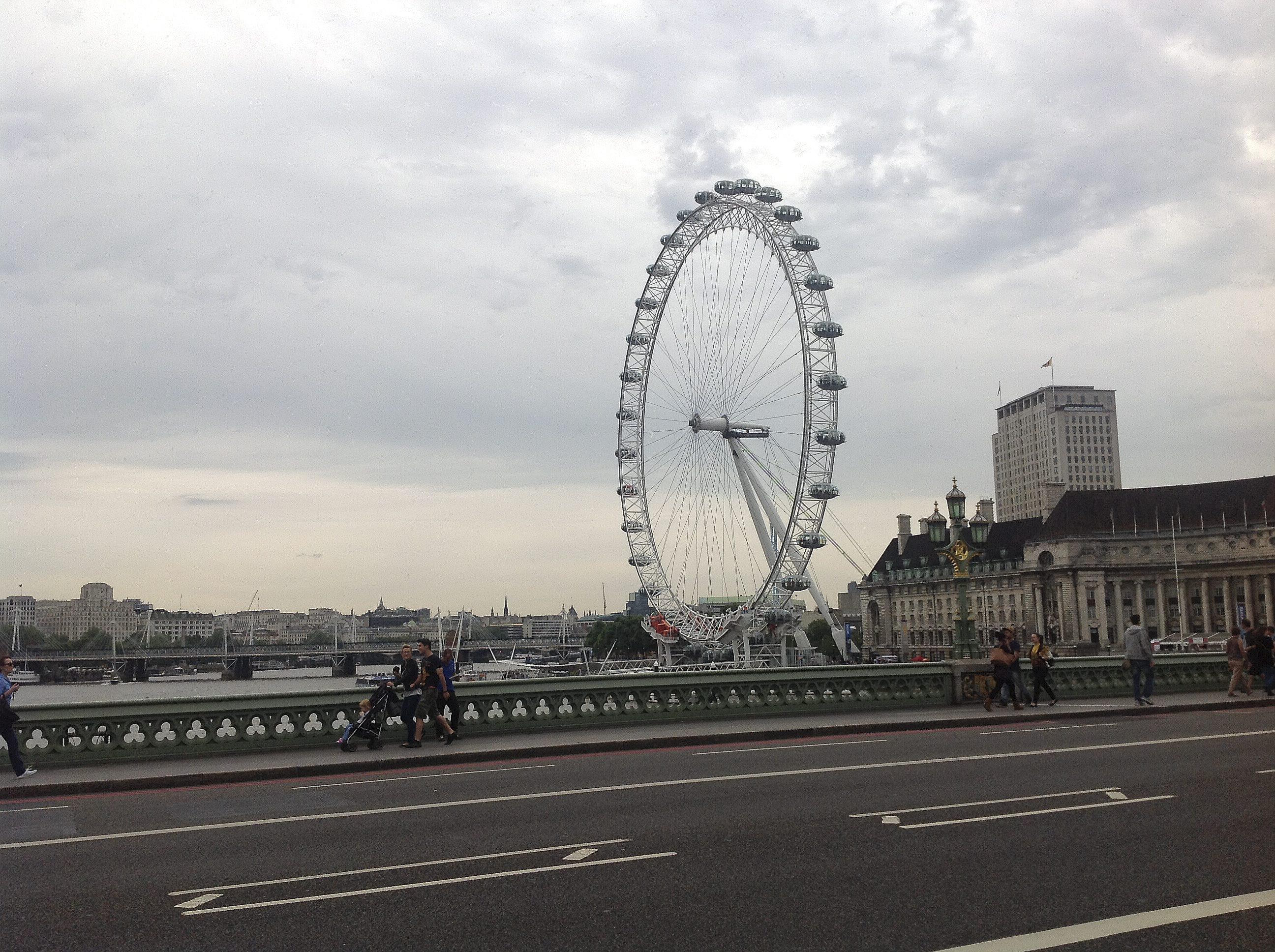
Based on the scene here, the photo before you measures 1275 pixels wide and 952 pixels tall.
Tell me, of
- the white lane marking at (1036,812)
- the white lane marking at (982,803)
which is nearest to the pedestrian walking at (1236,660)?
the white lane marking at (982,803)

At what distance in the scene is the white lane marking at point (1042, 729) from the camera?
2264cm

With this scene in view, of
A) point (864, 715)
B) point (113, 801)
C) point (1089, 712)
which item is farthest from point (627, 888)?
point (1089, 712)

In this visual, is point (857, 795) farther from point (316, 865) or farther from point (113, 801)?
point (113, 801)

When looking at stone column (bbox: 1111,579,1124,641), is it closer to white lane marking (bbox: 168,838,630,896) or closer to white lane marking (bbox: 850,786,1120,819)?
white lane marking (bbox: 850,786,1120,819)

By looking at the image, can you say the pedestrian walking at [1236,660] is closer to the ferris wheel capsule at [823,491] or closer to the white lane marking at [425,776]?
the white lane marking at [425,776]

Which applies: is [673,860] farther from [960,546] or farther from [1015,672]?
[960,546]

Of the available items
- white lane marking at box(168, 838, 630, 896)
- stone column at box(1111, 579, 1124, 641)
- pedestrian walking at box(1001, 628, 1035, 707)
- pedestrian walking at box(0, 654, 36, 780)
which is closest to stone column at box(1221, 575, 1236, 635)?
stone column at box(1111, 579, 1124, 641)

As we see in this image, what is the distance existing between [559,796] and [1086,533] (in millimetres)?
158837

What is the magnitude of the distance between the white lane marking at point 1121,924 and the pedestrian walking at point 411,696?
14.4 m

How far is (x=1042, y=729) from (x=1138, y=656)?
5.83m

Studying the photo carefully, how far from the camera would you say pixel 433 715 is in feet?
70.0

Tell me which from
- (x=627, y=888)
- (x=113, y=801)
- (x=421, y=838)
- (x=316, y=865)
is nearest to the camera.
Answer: (x=627, y=888)

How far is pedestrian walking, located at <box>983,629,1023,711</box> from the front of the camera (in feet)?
87.7

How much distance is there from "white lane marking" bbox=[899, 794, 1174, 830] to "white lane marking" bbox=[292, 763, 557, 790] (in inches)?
303
